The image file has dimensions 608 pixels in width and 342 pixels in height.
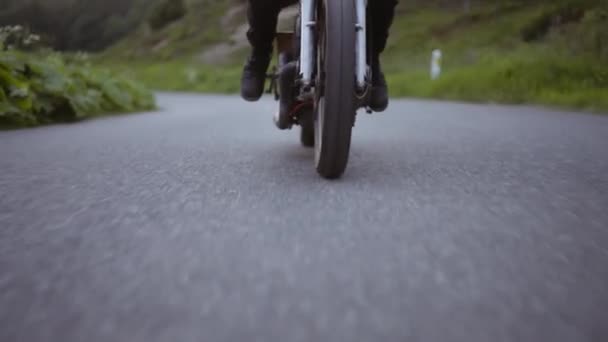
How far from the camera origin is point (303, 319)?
3.04ft

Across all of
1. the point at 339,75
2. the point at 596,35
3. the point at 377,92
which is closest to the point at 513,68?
the point at 596,35

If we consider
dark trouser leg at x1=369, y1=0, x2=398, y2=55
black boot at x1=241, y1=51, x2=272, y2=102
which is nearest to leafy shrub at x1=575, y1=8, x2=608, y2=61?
dark trouser leg at x1=369, y1=0, x2=398, y2=55

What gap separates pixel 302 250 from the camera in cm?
130

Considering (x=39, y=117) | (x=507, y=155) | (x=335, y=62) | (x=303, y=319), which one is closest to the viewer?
(x=303, y=319)

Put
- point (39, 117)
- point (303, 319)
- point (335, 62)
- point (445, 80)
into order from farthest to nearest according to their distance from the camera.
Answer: point (445, 80)
point (39, 117)
point (335, 62)
point (303, 319)

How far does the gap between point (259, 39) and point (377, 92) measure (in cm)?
75

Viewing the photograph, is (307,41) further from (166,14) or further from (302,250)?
(166,14)

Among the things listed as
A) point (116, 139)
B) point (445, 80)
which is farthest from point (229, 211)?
point (445, 80)

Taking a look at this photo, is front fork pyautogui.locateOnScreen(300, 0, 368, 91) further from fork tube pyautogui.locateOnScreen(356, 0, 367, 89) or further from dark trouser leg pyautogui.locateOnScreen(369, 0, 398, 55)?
dark trouser leg pyautogui.locateOnScreen(369, 0, 398, 55)

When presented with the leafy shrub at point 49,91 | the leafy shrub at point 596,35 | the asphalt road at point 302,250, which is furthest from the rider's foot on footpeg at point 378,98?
the leafy shrub at point 596,35

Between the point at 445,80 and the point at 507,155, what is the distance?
8772 millimetres

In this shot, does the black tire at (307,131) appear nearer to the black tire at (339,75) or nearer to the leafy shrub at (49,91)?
the black tire at (339,75)

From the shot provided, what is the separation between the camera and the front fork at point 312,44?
2082 millimetres

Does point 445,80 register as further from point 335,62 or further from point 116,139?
point 335,62
